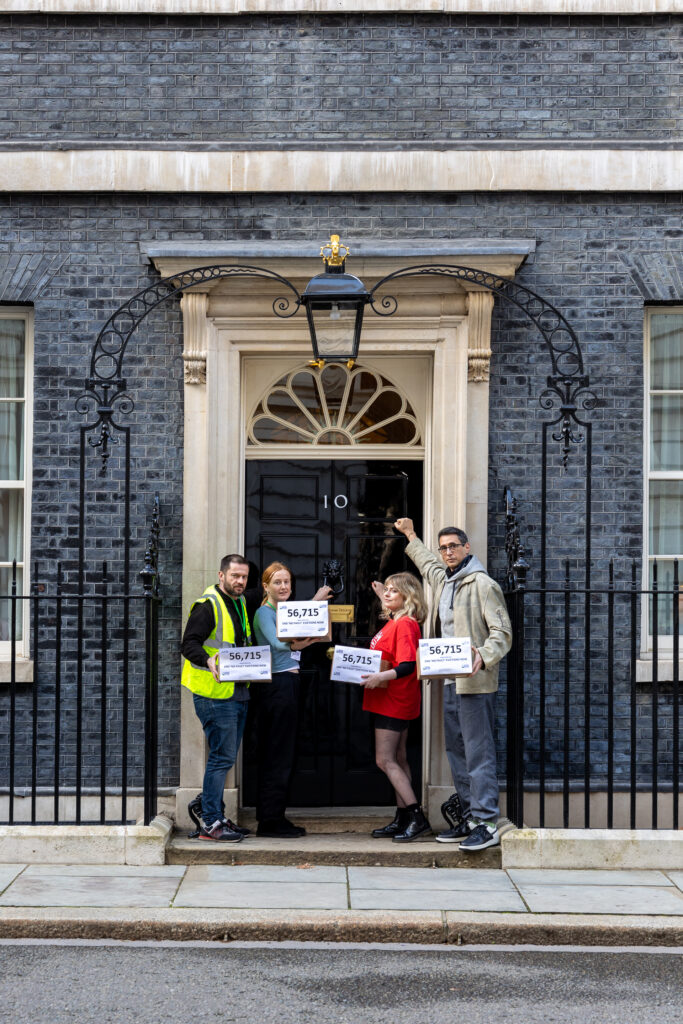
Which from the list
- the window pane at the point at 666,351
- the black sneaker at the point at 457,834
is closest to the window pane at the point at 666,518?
the window pane at the point at 666,351

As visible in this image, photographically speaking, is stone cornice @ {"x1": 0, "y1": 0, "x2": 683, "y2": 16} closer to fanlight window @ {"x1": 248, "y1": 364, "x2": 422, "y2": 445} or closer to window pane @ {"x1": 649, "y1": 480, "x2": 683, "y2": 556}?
fanlight window @ {"x1": 248, "y1": 364, "x2": 422, "y2": 445}

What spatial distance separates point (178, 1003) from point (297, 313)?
4.82 meters

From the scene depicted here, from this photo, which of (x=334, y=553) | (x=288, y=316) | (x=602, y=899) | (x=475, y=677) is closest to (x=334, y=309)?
(x=288, y=316)

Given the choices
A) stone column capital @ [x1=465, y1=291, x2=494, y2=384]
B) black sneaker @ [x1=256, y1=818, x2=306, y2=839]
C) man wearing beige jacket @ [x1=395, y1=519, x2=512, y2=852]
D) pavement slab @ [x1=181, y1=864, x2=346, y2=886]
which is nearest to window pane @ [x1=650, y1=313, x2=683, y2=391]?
stone column capital @ [x1=465, y1=291, x2=494, y2=384]

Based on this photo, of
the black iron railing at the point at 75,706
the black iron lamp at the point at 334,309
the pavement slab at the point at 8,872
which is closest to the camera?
the pavement slab at the point at 8,872

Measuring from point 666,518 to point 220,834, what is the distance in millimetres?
3659

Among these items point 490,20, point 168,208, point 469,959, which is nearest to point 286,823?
point 469,959

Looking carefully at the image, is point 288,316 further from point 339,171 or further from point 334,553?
point 334,553

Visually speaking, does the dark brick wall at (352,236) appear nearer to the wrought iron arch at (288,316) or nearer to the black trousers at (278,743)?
the wrought iron arch at (288,316)

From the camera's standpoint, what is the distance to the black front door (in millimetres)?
9289

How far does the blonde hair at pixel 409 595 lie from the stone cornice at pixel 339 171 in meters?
2.58

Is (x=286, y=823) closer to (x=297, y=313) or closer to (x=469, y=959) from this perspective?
(x=469, y=959)

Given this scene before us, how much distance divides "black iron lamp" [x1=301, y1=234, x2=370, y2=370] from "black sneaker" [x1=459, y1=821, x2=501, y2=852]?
2881 millimetres

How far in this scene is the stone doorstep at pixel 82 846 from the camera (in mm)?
7781
